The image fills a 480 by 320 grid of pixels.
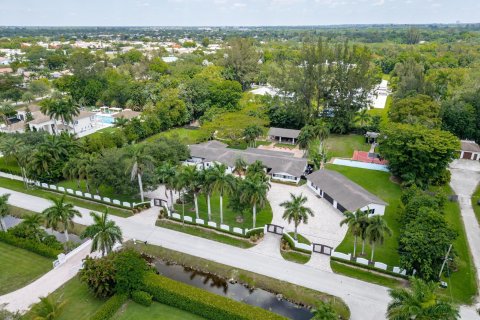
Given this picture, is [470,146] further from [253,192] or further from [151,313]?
[151,313]

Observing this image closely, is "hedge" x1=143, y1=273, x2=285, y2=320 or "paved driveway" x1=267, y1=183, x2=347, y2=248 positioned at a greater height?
"hedge" x1=143, y1=273, x2=285, y2=320

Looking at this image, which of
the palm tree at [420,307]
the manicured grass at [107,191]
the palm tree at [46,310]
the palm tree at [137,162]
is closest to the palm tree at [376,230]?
the palm tree at [420,307]

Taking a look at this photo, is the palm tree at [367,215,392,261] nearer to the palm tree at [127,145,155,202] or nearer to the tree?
the tree

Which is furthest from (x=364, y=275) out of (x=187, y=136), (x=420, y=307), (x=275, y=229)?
(x=187, y=136)

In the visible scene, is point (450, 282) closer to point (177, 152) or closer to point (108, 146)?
point (177, 152)

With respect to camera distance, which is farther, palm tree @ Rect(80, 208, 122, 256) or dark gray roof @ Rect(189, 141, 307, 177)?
dark gray roof @ Rect(189, 141, 307, 177)

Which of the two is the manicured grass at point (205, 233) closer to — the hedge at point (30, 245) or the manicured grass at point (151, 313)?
the manicured grass at point (151, 313)

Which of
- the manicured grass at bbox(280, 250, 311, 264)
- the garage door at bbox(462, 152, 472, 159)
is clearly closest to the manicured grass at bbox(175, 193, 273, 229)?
the manicured grass at bbox(280, 250, 311, 264)

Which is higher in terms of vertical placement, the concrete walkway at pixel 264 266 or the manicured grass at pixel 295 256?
the manicured grass at pixel 295 256
